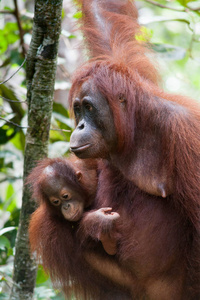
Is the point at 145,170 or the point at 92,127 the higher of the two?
the point at 92,127

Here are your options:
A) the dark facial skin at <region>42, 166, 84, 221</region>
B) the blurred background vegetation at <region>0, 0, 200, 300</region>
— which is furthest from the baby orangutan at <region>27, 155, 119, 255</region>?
the blurred background vegetation at <region>0, 0, 200, 300</region>

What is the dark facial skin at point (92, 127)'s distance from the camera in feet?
8.52

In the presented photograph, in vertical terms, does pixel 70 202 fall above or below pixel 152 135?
below

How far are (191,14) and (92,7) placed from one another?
1062mm

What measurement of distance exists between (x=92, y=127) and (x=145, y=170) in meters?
0.41

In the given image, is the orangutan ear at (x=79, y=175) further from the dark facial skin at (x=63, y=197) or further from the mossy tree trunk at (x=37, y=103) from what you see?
the mossy tree trunk at (x=37, y=103)

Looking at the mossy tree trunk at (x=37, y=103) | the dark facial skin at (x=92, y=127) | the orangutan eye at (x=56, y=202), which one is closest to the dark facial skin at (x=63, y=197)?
the orangutan eye at (x=56, y=202)

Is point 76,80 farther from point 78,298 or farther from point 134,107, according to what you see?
point 78,298

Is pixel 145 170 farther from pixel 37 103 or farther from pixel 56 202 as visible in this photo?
pixel 37 103

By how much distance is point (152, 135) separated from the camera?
2.58 metres

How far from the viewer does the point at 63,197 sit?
2.98m

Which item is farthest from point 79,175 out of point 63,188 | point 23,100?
point 23,100

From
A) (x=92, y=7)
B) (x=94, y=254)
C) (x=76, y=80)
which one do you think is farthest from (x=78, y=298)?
(x=92, y=7)

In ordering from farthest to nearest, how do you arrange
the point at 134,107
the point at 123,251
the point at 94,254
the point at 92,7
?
the point at 92,7
the point at 94,254
the point at 123,251
the point at 134,107
